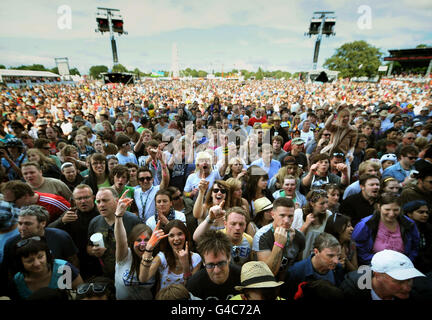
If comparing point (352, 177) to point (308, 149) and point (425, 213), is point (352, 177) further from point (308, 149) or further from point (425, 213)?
point (425, 213)

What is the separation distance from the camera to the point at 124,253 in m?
2.13

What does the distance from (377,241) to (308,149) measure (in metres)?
3.11

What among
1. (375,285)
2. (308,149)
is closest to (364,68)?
(308,149)

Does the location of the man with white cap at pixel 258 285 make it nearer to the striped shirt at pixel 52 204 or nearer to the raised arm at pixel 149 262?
the raised arm at pixel 149 262

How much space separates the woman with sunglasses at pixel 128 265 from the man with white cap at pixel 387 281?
6.28 ft

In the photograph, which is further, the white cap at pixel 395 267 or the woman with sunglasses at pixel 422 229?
the woman with sunglasses at pixel 422 229

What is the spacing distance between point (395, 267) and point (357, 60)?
6895 cm

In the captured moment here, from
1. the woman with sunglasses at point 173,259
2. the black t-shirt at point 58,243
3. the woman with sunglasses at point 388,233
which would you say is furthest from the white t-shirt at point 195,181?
the woman with sunglasses at point 388,233

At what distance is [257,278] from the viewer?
5.50 feet

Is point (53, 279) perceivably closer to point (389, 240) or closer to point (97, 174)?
point (97, 174)

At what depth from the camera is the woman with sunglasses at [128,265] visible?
2029mm

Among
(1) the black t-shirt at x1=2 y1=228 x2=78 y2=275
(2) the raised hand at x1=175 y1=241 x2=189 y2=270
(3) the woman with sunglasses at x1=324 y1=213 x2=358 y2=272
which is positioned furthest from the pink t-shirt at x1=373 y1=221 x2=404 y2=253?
(1) the black t-shirt at x1=2 y1=228 x2=78 y2=275

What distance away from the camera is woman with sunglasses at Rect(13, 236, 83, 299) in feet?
6.07

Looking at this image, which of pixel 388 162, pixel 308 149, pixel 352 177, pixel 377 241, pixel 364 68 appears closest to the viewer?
pixel 377 241
